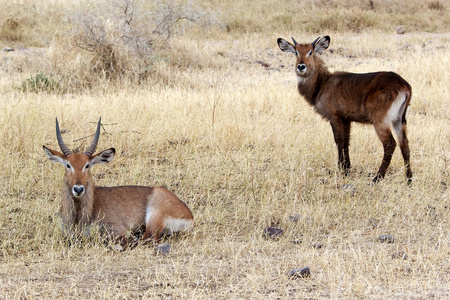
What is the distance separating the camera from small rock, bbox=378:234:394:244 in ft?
16.8

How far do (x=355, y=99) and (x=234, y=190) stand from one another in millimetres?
1927

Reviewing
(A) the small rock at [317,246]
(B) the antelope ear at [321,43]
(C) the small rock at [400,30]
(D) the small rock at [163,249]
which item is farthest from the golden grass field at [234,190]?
(C) the small rock at [400,30]

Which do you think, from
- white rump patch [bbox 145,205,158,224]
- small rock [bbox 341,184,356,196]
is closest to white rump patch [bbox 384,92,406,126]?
small rock [bbox 341,184,356,196]

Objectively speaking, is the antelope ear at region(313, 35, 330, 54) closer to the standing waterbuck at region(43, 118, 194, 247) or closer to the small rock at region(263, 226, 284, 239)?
the small rock at region(263, 226, 284, 239)

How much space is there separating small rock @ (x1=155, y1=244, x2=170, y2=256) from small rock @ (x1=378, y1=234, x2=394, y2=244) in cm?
184

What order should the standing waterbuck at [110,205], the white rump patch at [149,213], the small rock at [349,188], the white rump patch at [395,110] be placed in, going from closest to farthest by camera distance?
1. the standing waterbuck at [110,205]
2. the white rump patch at [149,213]
3. the small rock at [349,188]
4. the white rump patch at [395,110]

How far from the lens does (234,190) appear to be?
661 cm

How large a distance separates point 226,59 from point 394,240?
10263 mm

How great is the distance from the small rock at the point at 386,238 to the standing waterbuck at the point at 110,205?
1660mm

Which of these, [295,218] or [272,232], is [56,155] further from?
[295,218]

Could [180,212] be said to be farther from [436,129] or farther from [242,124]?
[436,129]

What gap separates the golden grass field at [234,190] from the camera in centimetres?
412

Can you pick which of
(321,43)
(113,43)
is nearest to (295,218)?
(321,43)

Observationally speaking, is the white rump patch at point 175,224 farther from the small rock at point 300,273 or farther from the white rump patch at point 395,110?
the white rump patch at point 395,110
